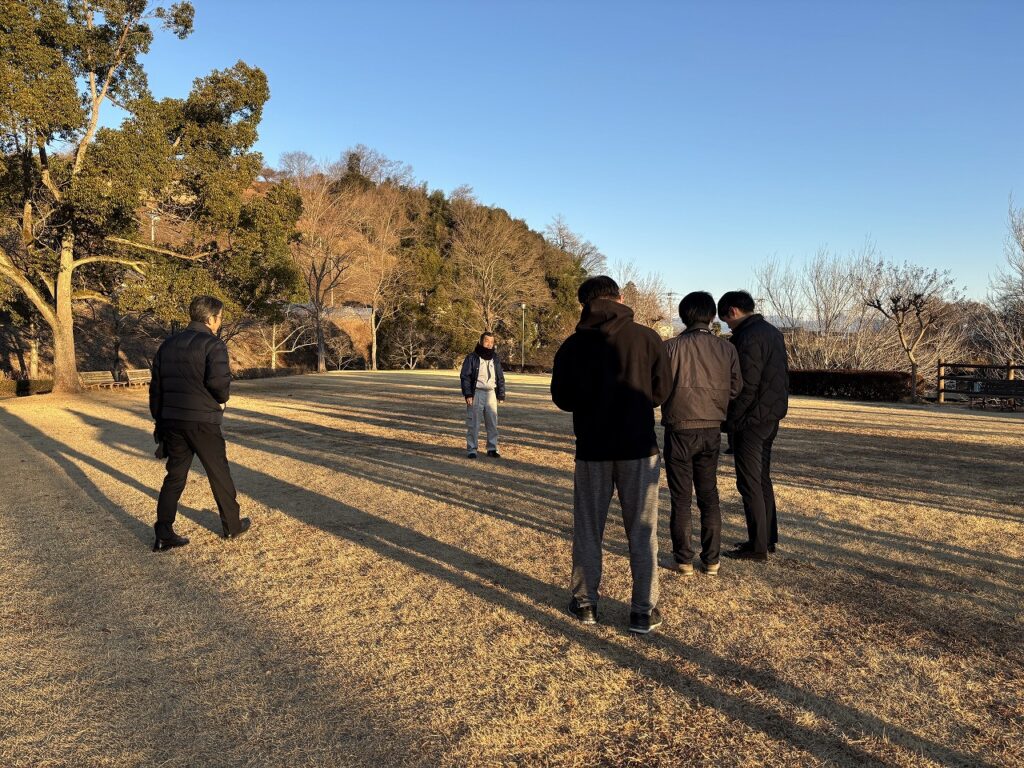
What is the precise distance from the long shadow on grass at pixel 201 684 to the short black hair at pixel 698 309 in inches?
110

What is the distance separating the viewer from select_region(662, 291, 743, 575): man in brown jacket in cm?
371

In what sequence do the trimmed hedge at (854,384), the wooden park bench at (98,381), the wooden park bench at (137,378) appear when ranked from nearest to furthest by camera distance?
the trimmed hedge at (854,384) → the wooden park bench at (98,381) → the wooden park bench at (137,378)

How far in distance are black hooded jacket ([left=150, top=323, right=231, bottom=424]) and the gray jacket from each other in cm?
320

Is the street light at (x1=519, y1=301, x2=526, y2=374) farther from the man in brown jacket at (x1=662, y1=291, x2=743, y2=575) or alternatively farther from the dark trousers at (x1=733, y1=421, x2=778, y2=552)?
the man in brown jacket at (x1=662, y1=291, x2=743, y2=575)

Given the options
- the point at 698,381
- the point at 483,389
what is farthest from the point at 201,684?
the point at 483,389

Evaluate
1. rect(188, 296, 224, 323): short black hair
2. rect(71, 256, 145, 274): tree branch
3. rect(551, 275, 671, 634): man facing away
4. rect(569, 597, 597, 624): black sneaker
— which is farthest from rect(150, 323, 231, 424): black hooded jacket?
rect(71, 256, 145, 274): tree branch

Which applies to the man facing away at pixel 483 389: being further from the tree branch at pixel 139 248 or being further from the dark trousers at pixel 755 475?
the tree branch at pixel 139 248

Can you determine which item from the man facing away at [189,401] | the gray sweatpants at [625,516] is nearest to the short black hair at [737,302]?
the gray sweatpants at [625,516]

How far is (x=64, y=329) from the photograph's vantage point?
17.8m

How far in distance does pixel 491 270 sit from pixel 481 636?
42.3 meters

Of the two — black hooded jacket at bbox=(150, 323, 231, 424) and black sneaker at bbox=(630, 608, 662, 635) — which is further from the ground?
black hooded jacket at bbox=(150, 323, 231, 424)

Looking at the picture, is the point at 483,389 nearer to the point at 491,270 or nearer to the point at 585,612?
the point at 585,612

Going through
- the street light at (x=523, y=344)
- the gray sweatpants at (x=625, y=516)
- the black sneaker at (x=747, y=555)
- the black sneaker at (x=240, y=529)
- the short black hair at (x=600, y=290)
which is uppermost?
the street light at (x=523, y=344)

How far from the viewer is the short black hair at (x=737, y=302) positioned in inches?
164
